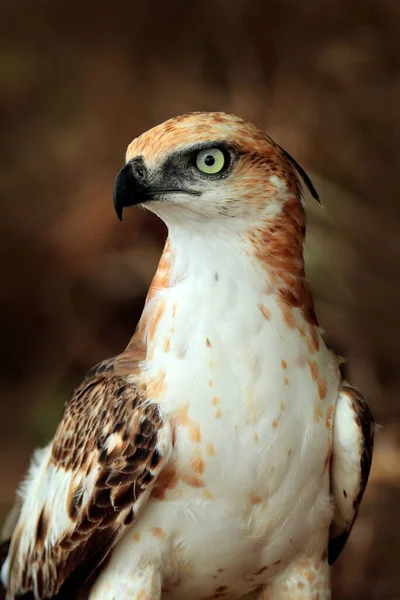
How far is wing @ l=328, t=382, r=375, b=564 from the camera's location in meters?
1.45

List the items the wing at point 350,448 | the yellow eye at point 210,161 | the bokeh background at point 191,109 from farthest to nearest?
the bokeh background at point 191,109 → the wing at point 350,448 → the yellow eye at point 210,161

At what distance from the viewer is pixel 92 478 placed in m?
1.38

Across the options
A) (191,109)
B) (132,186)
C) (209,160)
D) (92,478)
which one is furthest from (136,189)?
(191,109)

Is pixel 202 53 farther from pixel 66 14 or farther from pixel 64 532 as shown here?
pixel 64 532

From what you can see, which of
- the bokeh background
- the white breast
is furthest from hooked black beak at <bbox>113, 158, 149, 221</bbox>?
the bokeh background

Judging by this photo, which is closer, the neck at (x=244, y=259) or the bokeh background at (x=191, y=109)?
the neck at (x=244, y=259)

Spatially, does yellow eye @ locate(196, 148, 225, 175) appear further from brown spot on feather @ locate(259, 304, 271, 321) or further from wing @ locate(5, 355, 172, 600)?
wing @ locate(5, 355, 172, 600)

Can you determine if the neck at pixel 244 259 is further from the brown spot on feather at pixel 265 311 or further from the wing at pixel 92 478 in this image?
the wing at pixel 92 478

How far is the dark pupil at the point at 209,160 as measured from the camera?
1.31 metres

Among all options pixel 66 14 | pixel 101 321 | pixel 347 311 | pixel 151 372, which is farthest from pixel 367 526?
pixel 66 14

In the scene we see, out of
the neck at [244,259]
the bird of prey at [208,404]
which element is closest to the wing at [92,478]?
the bird of prey at [208,404]

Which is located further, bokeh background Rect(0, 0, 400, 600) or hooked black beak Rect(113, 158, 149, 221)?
bokeh background Rect(0, 0, 400, 600)

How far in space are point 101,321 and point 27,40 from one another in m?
0.84

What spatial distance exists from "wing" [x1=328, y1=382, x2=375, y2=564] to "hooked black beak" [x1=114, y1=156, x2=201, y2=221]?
0.41m
